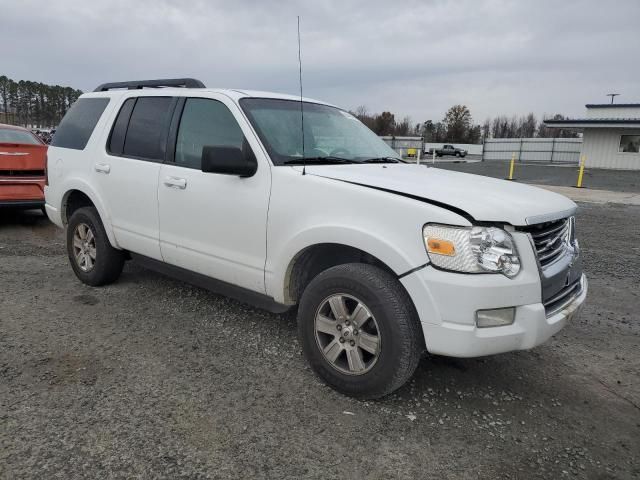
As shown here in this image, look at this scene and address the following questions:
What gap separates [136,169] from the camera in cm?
424

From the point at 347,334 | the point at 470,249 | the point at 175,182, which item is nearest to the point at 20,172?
the point at 175,182

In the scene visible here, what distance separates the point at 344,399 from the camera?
3.02 meters

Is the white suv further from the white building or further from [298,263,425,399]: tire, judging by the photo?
the white building

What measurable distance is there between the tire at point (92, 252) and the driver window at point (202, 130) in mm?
1382

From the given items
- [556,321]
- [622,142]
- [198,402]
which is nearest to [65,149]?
[198,402]

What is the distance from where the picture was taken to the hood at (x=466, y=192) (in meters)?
2.63

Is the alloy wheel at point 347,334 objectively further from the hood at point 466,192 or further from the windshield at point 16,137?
the windshield at point 16,137

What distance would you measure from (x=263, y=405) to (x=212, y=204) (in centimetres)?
149

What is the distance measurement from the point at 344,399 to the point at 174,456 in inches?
41.4

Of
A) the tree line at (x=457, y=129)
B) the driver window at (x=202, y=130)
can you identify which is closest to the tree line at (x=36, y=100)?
the tree line at (x=457, y=129)

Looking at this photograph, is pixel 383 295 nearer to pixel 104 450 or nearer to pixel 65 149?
pixel 104 450

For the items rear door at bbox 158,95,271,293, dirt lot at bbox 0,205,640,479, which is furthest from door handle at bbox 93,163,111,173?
dirt lot at bbox 0,205,640,479

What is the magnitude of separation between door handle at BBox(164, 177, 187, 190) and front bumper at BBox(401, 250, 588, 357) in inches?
78.2

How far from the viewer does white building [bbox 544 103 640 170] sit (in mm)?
30500
